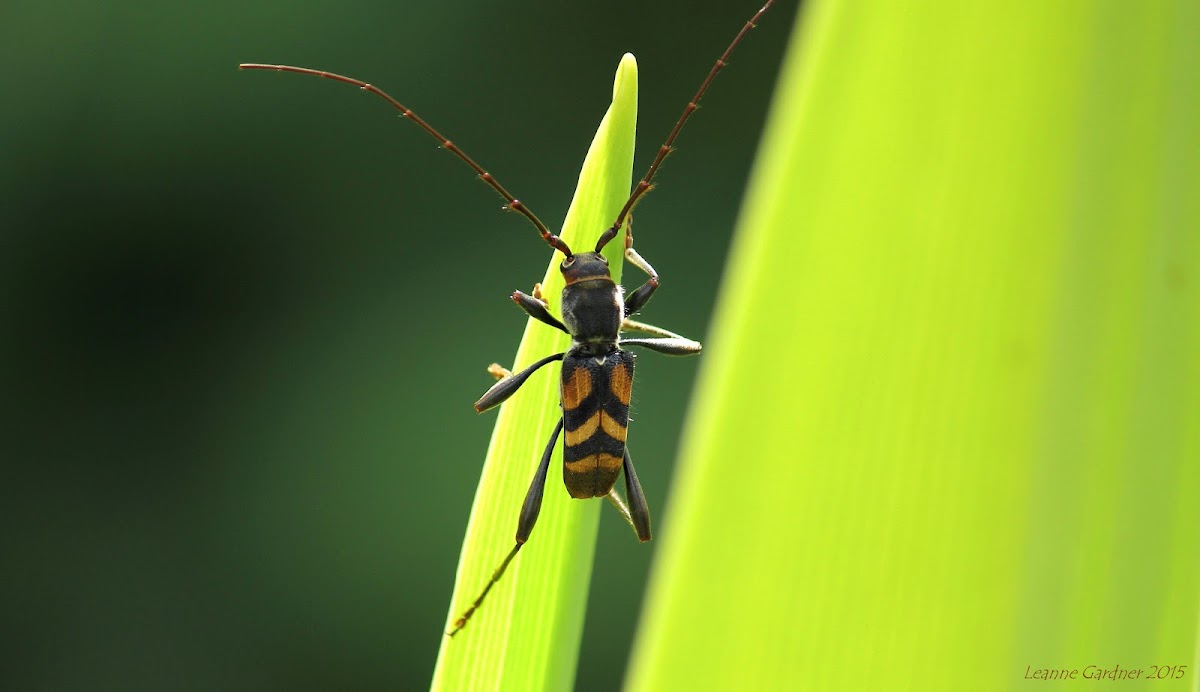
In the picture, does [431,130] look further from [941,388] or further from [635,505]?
[941,388]

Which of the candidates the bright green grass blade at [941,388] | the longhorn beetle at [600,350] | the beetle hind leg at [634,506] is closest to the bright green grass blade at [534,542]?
the bright green grass blade at [941,388]

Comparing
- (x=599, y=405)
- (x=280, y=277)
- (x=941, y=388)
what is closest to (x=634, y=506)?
(x=599, y=405)

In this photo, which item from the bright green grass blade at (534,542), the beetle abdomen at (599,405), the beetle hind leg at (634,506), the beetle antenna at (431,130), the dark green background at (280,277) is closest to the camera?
the bright green grass blade at (534,542)

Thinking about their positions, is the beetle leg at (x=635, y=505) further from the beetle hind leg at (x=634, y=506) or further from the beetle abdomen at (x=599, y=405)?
the beetle abdomen at (x=599, y=405)

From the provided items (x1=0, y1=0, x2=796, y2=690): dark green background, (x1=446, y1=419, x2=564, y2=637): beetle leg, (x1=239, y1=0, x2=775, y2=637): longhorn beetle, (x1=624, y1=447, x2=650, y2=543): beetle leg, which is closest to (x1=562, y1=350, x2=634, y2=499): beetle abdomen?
(x1=239, y1=0, x2=775, y2=637): longhorn beetle

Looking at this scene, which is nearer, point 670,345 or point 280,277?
point 670,345
